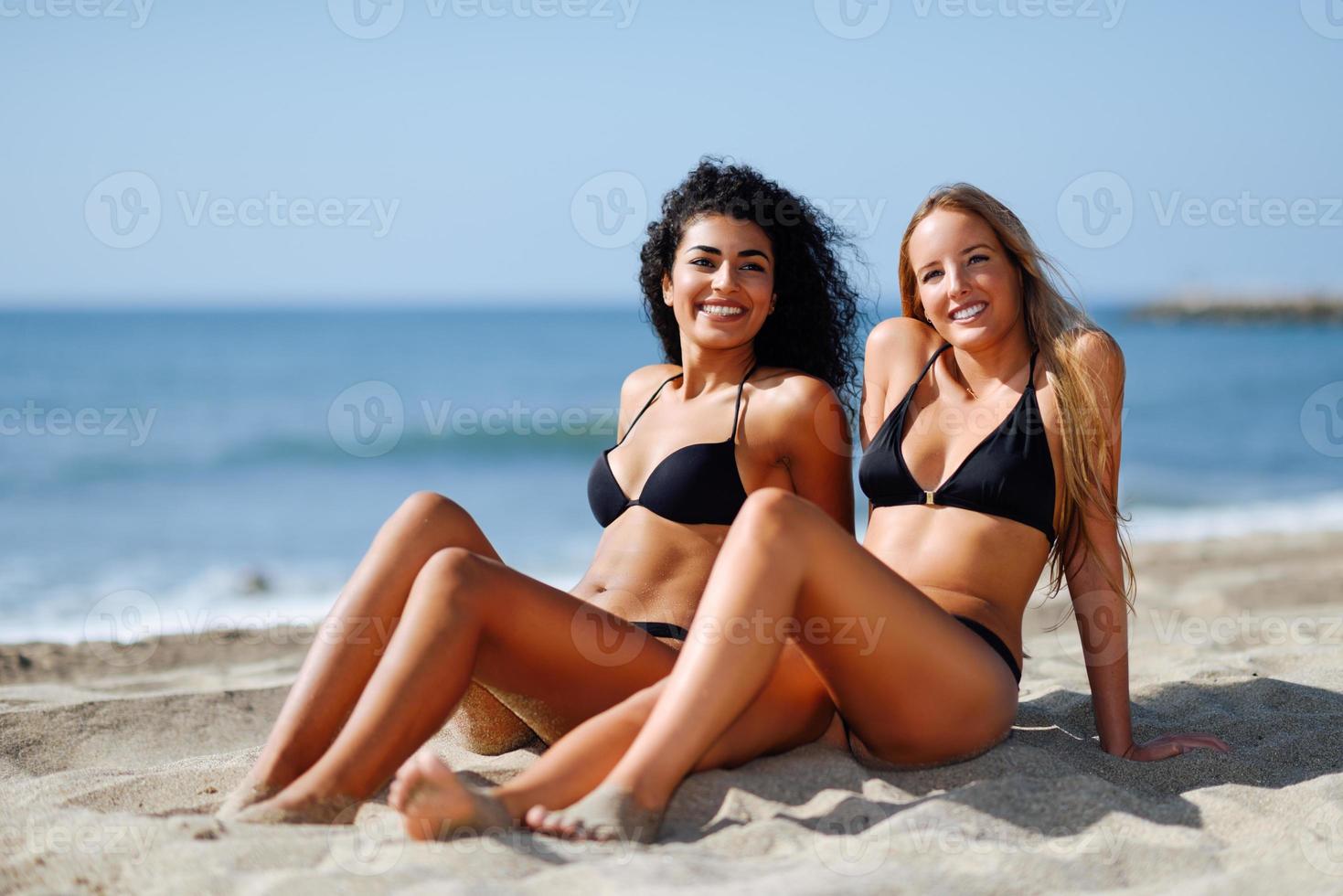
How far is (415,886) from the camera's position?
2162 mm

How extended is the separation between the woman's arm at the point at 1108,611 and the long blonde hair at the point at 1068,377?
0.01 m

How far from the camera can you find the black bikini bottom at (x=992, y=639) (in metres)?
3.13

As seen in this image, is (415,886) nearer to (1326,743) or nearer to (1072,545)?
(1072,545)

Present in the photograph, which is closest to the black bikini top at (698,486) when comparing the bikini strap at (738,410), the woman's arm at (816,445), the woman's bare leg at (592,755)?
the bikini strap at (738,410)

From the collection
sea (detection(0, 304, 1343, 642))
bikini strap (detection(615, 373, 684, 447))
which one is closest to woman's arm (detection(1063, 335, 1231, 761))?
bikini strap (detection(615, 373, 684, 447))

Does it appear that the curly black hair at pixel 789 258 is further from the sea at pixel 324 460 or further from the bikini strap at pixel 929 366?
the sea at pixel 324 460

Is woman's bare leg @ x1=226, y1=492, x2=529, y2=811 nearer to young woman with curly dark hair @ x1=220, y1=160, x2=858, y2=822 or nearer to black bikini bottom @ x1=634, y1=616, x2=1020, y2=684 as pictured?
young woman with curly dark hair @ x1=220, y1=160, x2=858, y2=822

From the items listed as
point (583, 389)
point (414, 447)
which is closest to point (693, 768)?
point (414, 447)

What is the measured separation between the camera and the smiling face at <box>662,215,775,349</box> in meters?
3.68

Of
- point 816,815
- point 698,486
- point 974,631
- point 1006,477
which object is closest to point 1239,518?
point 1006,477

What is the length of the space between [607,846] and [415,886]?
1.34 ft

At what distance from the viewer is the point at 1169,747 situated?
10.9 ft

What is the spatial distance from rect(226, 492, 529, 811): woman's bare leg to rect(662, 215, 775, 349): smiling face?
1017mm

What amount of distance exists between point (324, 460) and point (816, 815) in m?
15.1
